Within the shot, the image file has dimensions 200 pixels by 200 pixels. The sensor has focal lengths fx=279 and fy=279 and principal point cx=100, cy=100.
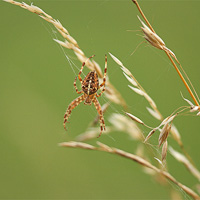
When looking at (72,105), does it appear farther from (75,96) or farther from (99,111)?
(75,96)

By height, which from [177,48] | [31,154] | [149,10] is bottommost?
[31,154]

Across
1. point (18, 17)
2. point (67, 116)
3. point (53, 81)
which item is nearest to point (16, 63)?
point (53, 81)

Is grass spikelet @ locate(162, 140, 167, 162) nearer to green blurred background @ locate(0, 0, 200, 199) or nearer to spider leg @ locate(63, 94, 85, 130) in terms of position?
spider leg @ locate(63, 94, 85, 130)

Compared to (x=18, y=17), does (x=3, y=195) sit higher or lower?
lower

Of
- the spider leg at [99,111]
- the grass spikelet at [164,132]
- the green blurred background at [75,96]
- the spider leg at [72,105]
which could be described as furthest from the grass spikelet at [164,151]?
the green blurred background at [75,96]

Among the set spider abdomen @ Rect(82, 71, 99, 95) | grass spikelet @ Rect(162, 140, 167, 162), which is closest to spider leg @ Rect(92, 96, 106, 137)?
spider abdomen @ Rect(82, 71, 99, 95)

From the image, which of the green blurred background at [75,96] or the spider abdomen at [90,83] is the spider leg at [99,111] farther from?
the green blurred background at [75,96]

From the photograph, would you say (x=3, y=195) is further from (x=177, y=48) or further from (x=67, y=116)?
(x=177, y=48)
